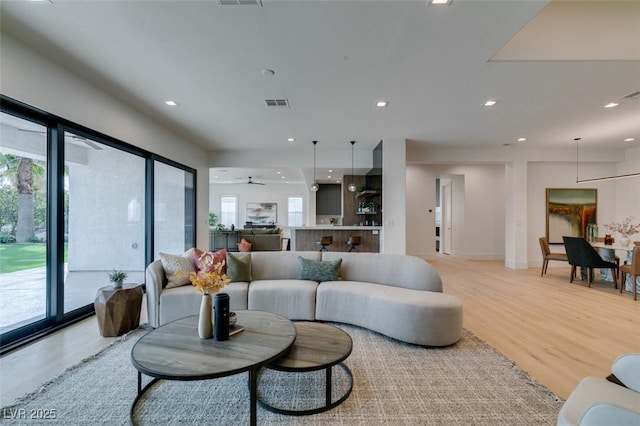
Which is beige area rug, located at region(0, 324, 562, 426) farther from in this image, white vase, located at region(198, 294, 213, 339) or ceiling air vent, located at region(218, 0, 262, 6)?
ceiling air vent, located at region(218, 0, 262, 6)

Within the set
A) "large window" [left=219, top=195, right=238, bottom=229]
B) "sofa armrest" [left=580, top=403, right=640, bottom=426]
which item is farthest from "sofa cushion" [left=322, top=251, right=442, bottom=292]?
"large window" [left=219, top=195, right=238, bottom=229]

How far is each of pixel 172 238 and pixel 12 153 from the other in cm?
314

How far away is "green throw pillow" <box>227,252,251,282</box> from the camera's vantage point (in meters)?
3.47

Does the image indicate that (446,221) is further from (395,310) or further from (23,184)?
(23,184)

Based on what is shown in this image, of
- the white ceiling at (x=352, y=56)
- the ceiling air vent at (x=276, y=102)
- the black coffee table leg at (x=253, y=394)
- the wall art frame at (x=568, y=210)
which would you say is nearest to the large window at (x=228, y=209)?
the white ceiling at (x=352, y=56)

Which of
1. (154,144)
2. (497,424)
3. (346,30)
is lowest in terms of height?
(497,424)

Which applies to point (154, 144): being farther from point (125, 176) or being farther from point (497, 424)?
point (497, 424)

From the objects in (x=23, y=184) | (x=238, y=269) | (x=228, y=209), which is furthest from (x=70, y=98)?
(x=228, y=209)

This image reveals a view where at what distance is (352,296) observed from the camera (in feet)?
10.4

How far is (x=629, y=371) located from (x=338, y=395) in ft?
5.31

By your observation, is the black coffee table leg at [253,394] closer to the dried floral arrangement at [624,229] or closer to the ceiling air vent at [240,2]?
the ceiling air vent at [240,2]

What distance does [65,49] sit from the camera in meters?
2.74

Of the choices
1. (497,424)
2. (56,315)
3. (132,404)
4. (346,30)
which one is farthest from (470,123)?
(56,315)

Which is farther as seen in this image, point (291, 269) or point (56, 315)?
point (291, 269)
